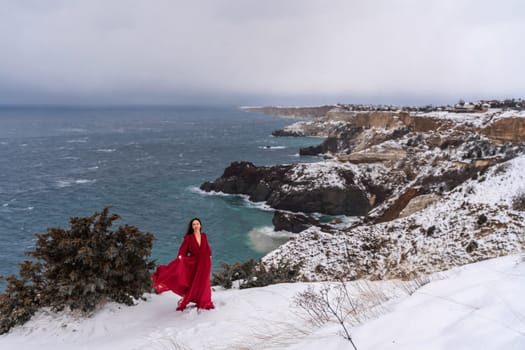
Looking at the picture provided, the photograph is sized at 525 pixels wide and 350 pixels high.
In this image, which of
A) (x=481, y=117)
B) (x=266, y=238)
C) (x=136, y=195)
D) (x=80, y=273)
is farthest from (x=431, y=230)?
(x=481, y=117)

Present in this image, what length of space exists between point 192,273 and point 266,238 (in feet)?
71.3

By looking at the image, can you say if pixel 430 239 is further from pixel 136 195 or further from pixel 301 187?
pixel 136 195

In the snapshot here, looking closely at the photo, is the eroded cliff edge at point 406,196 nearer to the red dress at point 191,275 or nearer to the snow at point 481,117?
the snow at point 481,117

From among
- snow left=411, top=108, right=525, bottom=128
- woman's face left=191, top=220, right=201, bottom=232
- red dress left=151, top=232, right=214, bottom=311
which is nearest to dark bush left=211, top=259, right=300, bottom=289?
red dress left=151, top=232, right=214, bottom=311

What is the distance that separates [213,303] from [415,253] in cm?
1058

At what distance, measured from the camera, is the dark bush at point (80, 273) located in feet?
21.1

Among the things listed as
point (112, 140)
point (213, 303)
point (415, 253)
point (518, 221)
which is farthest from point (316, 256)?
point (112, 140)

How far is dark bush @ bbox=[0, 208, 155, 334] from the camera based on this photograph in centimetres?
645

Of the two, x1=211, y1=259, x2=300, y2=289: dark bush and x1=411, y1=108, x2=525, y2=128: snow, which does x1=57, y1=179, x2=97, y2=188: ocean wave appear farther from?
x1=411, y1=108, x2=525, y2=128: snow

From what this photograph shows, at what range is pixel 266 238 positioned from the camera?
28141 millimetres

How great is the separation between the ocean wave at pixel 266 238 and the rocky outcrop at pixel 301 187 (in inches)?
251

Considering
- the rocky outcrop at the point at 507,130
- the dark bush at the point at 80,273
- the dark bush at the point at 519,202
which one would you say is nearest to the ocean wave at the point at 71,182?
the dark bush at the point at 80,273

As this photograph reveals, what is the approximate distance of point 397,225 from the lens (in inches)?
715

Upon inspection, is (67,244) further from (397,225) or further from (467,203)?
(467,203)
